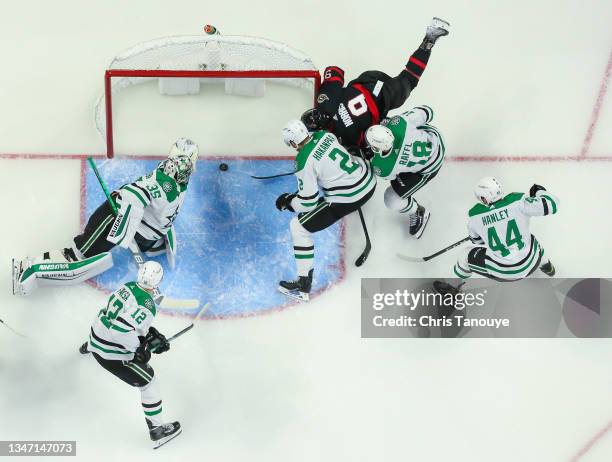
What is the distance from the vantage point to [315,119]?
5395 mm

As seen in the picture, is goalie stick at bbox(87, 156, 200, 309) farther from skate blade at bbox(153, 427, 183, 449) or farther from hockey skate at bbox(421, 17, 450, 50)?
hockey skate at bbox(421, 17, 450, 50)

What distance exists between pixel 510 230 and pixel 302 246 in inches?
39.4

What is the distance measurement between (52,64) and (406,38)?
1.92 meters

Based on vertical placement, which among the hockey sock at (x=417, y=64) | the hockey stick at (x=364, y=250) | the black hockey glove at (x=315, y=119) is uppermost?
the hockey sock at (x=417, y=64)

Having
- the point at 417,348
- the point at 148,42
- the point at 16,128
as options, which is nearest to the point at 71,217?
the point at 16,128

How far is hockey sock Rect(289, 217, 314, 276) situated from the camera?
17.7 feet

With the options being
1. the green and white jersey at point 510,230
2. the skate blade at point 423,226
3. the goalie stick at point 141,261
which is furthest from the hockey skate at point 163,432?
the green and white jersey at point 510,230

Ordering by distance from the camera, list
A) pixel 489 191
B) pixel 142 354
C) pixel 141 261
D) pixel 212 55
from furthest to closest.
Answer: pixel 212 55, pixel 141 261, pixel 489 191, pixel 142 354

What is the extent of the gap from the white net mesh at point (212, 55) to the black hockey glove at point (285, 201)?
0.66 meters

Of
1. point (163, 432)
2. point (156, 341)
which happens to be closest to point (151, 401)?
point (163, 432)

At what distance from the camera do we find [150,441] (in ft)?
17.5

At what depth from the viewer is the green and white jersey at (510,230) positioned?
510cm

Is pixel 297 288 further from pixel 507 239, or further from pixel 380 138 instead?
pixel 507 239

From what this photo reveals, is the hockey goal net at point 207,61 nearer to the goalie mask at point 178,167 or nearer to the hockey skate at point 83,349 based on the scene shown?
the goalie mask at point 178,167
